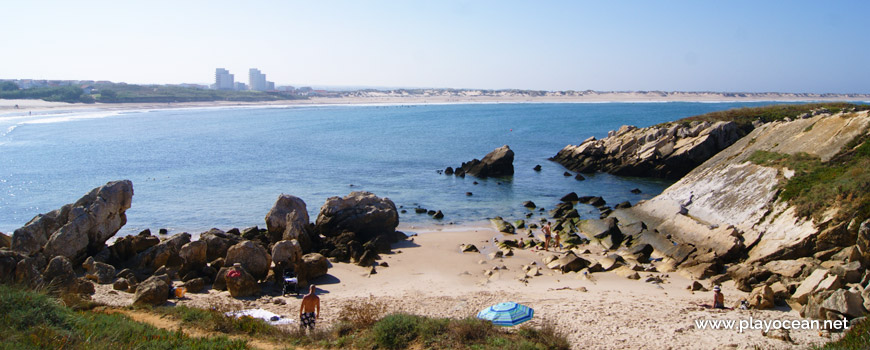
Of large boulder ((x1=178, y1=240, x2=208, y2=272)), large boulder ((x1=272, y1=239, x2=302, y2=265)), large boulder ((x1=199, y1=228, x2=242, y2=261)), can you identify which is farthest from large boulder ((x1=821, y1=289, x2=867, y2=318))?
large boulder ((x1=199, y1=228, x2=242, y2=261))

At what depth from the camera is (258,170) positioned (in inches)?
1774

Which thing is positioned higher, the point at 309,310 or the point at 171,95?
the point at 171,95

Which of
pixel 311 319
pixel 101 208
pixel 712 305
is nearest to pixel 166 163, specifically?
pixel 101 208

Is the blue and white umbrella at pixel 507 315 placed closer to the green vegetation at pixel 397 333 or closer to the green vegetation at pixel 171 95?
the green vegetation at pixel 397 333

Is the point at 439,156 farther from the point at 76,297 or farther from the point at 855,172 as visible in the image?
the point at 76,297

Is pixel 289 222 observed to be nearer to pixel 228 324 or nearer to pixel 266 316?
pixel 266 316

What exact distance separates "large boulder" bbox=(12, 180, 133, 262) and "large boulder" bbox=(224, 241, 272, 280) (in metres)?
5.61

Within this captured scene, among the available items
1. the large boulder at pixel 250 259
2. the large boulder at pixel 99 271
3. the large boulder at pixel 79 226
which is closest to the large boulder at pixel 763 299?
the large boulder at pixel 250 259

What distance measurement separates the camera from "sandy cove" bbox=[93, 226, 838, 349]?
12.2 metres

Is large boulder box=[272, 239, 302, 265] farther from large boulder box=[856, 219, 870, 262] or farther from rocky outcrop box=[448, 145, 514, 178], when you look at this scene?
rocky outcrop box=[448, 145, 514, 178]

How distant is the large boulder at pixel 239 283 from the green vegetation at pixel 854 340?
46.9ft

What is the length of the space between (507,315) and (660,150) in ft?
107

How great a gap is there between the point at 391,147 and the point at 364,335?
50716 millimetres

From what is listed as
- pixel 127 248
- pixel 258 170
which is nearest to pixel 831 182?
pixel 127 248
